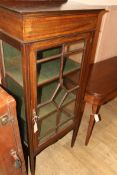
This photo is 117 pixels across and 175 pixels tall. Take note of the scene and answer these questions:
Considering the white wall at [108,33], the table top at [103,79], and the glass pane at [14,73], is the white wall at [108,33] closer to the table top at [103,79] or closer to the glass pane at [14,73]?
the table top at [103,79]

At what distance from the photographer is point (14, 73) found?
3.36ft

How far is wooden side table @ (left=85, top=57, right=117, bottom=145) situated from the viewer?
1346 millimetres

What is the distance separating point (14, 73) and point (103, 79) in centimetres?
82

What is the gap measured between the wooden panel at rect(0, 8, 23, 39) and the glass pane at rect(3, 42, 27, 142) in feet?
0.49

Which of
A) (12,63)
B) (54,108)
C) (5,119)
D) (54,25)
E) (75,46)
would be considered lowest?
(54,108)

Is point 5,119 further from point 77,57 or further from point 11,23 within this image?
point 77,57

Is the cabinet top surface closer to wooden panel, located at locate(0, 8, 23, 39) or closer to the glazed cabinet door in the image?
wooden panel, located at locate(0, 8, 23, 39)

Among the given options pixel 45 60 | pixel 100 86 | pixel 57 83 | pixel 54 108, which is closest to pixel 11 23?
pixel 45 60

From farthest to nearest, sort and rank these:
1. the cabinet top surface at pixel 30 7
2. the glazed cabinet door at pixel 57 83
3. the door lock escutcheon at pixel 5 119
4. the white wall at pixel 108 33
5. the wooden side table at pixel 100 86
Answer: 1. the white wall at pixel 108 33
2. the wooden side table at pixel 100 86
3. the glazed cabinet door at pixel 57 83
4. the door lock escutcheon at pixel 5 119
5. the cabinet top surface at pixel 30 7

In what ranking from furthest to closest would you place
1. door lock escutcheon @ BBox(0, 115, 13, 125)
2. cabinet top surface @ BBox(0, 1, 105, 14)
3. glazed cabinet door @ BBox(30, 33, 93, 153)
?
glazed cabinet door @ BBox(30, 33, 93, 153) → door lock escutcheon @ BBox(0, 115, 13, 125) → cabinet top surface @ BBox(0, 1, 105, 14)

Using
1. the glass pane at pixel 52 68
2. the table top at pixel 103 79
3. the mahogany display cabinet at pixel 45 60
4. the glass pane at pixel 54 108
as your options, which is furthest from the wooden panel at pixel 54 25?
the table top at pixel 103 79

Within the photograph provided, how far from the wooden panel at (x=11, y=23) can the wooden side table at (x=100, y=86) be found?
0.78 m

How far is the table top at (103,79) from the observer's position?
53.6 inches

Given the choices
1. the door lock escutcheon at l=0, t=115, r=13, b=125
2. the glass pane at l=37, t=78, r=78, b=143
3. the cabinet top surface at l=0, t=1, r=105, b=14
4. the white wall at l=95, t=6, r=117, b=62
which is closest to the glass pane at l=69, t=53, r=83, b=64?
the glass pane at l=37, t=78, r=78, b=143
